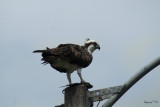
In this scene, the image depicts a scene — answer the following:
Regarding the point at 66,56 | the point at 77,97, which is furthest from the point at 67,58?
the point at 77,97

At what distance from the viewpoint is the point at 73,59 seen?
251 inches

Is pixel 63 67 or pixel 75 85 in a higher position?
pixel 63 67

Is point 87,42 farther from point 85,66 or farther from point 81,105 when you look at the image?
point 81,105

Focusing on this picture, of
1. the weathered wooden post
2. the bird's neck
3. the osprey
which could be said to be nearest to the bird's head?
the bird's neck

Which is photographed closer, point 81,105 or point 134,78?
point 81,105

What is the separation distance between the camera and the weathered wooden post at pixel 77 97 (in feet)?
15.6

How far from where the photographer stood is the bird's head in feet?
24.2

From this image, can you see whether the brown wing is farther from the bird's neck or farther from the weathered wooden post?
the weathered wooden post

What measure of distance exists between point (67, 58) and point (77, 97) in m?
1.54

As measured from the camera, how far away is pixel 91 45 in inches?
293

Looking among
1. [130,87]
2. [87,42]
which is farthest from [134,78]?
[87,42]

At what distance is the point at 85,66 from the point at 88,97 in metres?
1.78

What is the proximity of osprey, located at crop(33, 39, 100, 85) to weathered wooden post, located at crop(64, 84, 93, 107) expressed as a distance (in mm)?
998

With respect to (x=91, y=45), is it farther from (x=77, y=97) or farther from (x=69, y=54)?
(x=77, y=97)
